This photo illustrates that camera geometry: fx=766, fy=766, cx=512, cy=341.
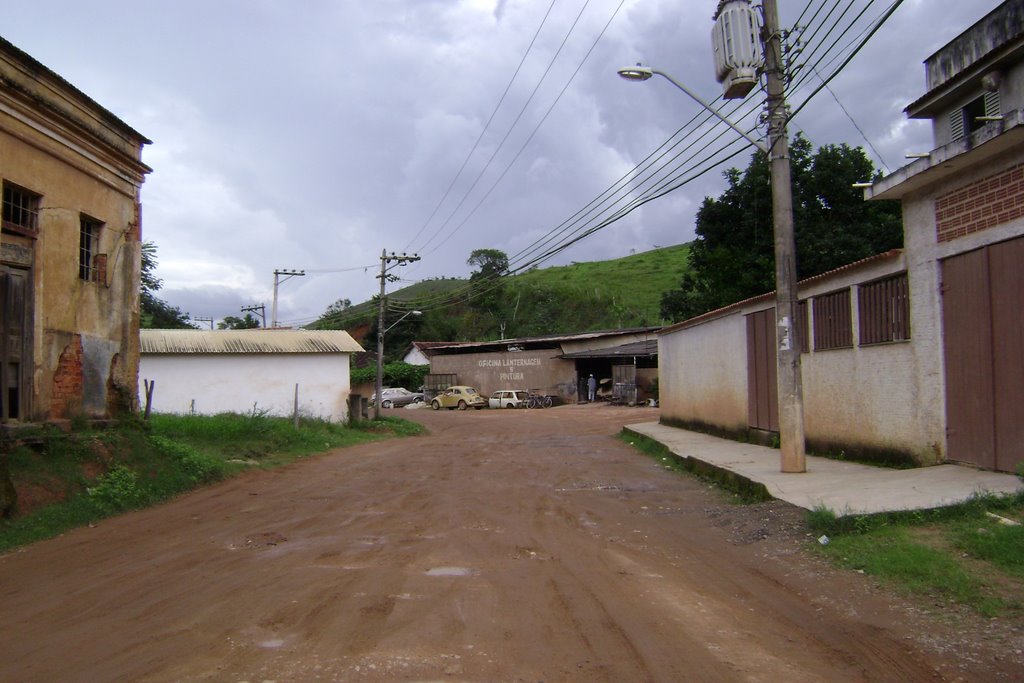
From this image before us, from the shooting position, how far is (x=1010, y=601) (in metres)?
5.44

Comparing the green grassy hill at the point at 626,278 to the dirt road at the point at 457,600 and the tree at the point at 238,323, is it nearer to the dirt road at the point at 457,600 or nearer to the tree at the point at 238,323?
the tree at the point at 238,323

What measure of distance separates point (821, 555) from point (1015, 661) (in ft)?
8.66

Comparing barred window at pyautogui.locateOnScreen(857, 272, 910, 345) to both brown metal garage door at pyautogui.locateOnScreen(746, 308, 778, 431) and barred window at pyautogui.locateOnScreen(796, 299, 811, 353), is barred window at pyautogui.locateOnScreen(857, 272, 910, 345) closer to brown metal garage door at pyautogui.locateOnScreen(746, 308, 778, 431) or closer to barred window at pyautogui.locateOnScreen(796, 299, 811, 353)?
barred window at pyautogui.locateOnScreen(796, 299, 811, 353)

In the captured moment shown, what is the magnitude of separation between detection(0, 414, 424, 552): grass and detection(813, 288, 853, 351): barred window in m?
11.2

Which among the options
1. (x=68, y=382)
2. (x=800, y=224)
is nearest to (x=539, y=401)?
(x=800, y=224)

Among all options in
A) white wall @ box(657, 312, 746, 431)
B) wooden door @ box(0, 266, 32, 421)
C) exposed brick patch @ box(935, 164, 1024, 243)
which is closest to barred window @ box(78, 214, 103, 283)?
wooden door @ box(0, 266, 32, 421)

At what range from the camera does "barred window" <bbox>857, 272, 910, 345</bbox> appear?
11.3 m

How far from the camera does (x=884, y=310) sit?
11805 mm

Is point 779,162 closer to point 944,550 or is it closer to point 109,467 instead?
point 944,550

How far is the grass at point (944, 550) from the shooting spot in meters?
5.71

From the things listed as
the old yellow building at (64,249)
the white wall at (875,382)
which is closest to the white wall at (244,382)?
the old yellow building at (64,249)

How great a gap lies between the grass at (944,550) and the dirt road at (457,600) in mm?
356

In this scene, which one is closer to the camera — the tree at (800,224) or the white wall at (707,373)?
the white wall at (707,373)

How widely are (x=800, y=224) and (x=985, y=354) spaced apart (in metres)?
24.5
